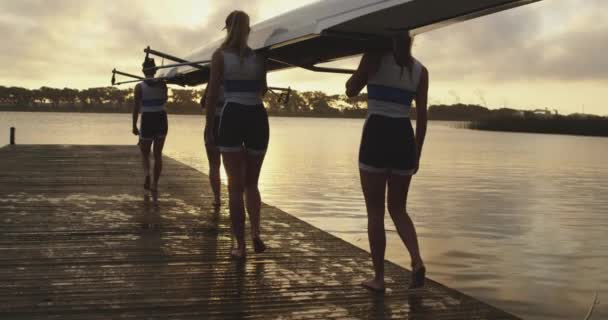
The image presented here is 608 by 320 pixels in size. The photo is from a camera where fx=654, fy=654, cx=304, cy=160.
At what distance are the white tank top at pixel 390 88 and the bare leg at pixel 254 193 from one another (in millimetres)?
1333

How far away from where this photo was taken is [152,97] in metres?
8.55

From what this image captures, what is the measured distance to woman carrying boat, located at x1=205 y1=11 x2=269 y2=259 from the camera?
15.7 feet

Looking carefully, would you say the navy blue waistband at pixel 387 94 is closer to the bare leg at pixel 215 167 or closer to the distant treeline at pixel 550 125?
the bare leg at pixel 215 167

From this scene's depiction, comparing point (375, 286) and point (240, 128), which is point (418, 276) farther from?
point (240, 128)

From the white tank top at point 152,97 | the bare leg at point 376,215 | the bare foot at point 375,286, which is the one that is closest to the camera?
the bare leg at point 376,215

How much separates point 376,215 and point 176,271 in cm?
163

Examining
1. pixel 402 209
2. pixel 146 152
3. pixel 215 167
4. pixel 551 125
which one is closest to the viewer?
pixel 402 209

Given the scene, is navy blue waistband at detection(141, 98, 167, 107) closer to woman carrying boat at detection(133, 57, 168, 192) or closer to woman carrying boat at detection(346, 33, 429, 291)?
woman carrying boat at detection(133, 57, 168, 192)

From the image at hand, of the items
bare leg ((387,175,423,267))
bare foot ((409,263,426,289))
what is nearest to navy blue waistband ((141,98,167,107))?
Answer: bare leg ((387,175,423,267))

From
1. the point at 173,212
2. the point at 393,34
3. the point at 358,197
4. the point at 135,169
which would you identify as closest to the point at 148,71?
the point at 173,212

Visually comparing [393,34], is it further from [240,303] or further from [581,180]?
[581,180]

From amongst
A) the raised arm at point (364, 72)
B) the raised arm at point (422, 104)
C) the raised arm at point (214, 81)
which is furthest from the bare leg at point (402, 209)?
the raised arm at point (214, 81)

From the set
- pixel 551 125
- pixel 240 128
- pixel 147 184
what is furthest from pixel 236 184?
pixel 551 125

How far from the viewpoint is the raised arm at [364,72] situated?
3980 millimetres
